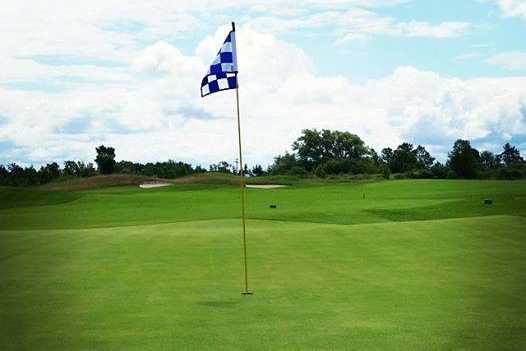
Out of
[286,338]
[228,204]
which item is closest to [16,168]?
[228,204]

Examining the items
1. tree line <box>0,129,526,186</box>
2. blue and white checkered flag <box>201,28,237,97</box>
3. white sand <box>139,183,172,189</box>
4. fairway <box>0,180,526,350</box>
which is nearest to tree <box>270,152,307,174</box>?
tree line <box>0,129,526,186</box>

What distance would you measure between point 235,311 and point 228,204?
40.0 metres

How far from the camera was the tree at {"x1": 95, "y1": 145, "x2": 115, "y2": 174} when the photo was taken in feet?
242

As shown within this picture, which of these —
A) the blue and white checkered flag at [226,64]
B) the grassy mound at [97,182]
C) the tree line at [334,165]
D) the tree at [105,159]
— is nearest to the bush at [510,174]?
the tree line at [334,165]

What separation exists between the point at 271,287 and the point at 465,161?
78395 mm

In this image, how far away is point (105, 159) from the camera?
248ft

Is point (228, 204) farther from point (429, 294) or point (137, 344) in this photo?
point (137, 344)

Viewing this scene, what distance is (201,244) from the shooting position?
23547 millimetres

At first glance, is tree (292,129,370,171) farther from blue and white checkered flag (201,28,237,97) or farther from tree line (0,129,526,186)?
blue and white checkered flag (201,28,237,97)

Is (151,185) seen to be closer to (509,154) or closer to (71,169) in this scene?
(71,169)

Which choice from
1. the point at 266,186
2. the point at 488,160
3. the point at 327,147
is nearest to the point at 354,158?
the point at 327,147

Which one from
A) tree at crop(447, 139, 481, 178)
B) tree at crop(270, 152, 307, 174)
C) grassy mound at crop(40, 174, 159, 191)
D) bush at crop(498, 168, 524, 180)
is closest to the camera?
grassy mound at crop(40, 174, 159, 191)

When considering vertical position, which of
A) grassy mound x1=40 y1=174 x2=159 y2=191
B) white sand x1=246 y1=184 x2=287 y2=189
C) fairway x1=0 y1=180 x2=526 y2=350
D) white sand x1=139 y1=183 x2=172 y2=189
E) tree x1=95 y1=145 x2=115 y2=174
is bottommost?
fairway x1=0 y1=180 x2=526 y2=350

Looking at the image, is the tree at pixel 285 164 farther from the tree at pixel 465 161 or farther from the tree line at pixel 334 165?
the tree at pixel 465 161
